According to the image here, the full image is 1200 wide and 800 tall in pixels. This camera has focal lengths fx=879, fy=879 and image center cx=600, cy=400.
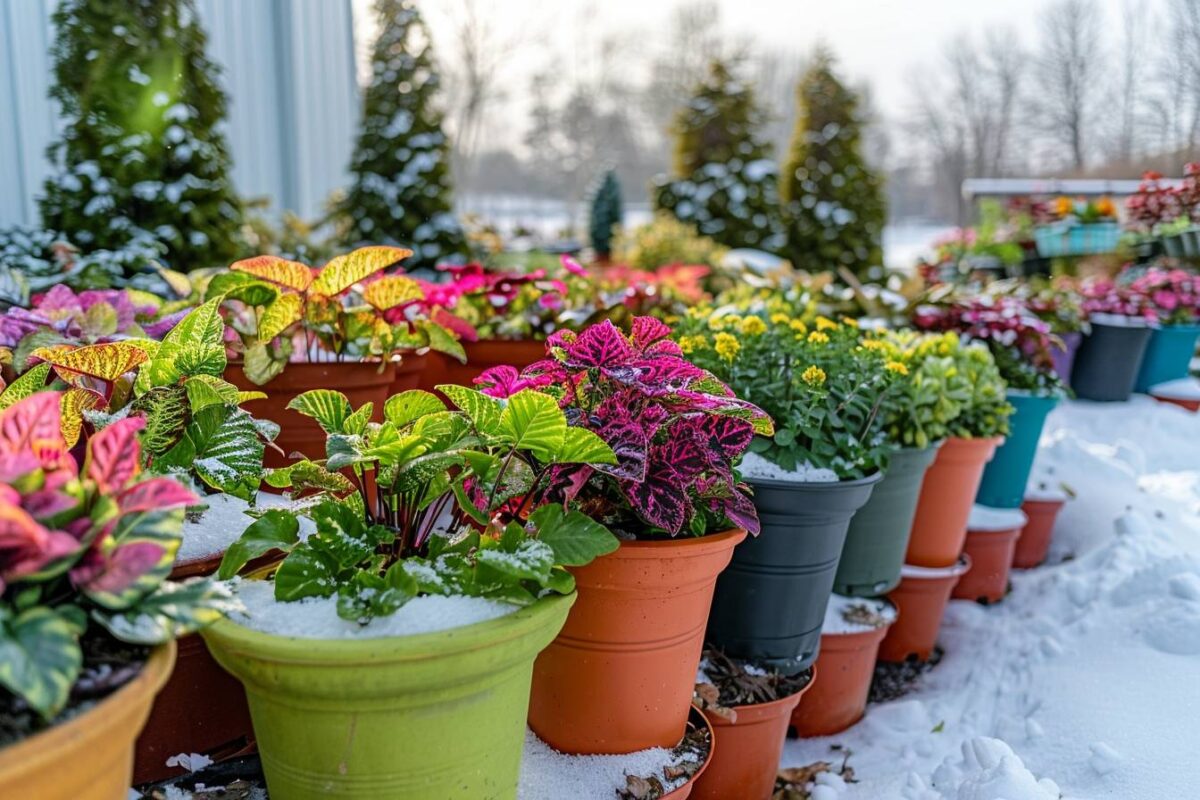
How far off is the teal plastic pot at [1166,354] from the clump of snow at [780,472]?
13.3 feet

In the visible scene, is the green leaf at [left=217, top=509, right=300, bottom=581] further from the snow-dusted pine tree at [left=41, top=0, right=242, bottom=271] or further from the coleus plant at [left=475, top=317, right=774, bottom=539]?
the snow-dusted pine tree at [left=41, top=0, right=242, bottom=271]

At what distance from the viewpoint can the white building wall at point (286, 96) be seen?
553 centimetres

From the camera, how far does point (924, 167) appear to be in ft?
102

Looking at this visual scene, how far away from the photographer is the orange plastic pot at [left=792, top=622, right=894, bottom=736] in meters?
2.19

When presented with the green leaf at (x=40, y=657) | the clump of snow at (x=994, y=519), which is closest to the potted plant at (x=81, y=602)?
the green leaf at (x=40, y=657)

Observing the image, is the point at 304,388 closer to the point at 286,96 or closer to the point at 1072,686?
the point at 1072,686

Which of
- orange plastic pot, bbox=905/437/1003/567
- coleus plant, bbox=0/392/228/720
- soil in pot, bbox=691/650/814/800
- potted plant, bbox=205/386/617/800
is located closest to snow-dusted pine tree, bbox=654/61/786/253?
orange plastic pot, bbox=905/437/1003/567

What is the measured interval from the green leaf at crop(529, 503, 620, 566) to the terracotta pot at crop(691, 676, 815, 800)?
→ 73 cm

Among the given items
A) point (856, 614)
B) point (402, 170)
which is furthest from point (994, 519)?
point (402, 170)

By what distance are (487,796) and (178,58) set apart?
3.58 metres

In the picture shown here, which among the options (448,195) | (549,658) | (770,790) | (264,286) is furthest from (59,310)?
(448,195)

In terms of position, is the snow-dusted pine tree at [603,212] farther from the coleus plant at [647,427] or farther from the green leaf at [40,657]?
the green leaf at [40,657]

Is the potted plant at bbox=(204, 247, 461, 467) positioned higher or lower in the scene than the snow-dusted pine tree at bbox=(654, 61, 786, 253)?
lower

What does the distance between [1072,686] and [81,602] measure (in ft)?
7.16
